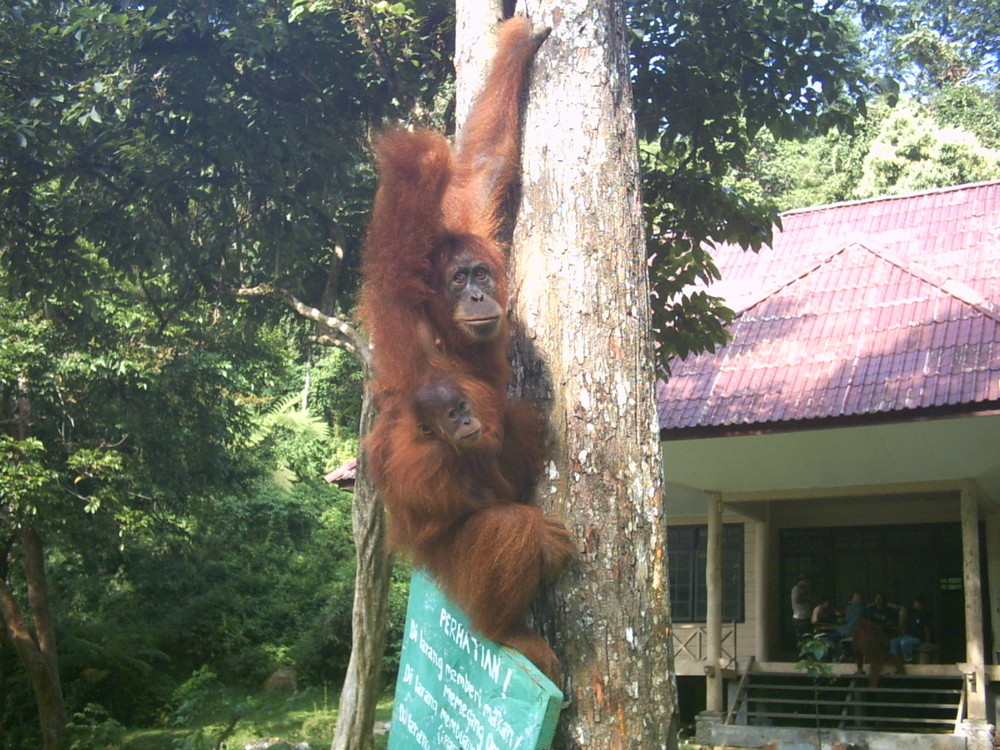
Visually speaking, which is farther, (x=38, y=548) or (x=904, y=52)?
(x=904, y=52)

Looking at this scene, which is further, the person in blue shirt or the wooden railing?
the wooden railing

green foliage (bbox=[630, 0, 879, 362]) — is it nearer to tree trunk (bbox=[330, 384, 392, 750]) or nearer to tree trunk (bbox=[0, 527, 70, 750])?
tree trunk (bbox=[330, 384, 392, 750])

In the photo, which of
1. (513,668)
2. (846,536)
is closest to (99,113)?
(513,668)

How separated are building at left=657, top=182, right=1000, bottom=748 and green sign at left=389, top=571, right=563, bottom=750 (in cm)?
662

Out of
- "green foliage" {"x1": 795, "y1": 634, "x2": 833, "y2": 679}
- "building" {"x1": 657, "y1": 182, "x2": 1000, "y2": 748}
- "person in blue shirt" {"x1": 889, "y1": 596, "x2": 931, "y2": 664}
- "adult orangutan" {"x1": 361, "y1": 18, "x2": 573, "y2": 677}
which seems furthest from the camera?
"person in blue shirt" {"x1": 889, "y1": 596, "x2": 931, "y2": 664}

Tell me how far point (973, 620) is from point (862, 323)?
284 centimetres

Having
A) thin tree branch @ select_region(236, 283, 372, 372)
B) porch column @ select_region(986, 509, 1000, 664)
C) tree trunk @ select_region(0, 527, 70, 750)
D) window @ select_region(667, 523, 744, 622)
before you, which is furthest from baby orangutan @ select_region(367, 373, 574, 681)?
window @ select_region(667, 523, 744, 622)

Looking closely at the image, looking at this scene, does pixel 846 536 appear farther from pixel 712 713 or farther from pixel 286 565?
pixel 286 565

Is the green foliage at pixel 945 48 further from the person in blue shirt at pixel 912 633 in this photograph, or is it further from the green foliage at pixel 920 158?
the person in blue shirt at pixel 912 633

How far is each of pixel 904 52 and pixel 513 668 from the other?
1189 inches

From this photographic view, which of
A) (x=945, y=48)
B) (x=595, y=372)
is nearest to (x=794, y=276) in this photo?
(x=595, y=372)

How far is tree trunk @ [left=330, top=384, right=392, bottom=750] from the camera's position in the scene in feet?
20.3

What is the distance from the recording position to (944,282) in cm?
1030

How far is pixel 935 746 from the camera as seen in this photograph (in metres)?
8.92
